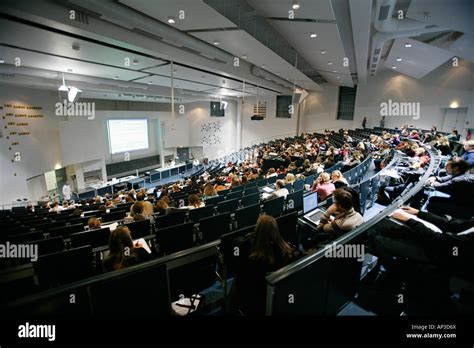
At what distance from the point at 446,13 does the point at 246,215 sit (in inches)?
300

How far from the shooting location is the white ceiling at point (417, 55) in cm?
1005

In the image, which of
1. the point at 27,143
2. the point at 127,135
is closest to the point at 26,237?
the point at 27,143

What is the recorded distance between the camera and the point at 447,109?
Result: 16250 mm

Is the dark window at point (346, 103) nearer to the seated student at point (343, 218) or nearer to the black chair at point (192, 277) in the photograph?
the seated student at point (343, 218)

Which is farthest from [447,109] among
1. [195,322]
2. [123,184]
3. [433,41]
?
[123,184]

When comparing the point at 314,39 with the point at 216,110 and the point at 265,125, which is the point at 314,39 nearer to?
the point at 265,125

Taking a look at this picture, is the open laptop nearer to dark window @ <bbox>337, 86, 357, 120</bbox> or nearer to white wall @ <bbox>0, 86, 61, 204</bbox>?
white wall @ <bbox>0, 86, 61, 204</bbox>

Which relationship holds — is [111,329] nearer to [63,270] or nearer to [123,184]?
[63,270]

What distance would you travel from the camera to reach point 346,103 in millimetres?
20469

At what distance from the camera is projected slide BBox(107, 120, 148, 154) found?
17825 mm

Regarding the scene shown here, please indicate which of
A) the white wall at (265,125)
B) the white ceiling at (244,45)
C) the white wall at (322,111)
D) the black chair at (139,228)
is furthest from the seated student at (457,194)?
the white wall at (265,125)

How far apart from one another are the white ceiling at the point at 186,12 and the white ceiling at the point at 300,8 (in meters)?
0.79

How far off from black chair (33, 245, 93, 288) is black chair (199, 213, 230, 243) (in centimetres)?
141

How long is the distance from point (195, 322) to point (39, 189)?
616 inches
